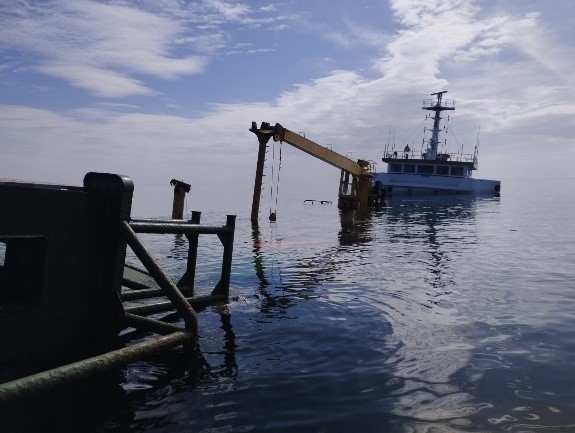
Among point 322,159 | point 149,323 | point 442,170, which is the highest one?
point 442,170

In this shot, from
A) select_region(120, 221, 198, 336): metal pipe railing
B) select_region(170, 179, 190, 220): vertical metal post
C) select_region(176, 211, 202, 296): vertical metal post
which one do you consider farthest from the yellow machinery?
select_region(120, 221, 198, 336): metal pipe railing

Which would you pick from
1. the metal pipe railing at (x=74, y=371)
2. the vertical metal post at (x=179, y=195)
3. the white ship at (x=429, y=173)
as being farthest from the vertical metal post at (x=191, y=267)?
the white ship at (x=429, y=173)

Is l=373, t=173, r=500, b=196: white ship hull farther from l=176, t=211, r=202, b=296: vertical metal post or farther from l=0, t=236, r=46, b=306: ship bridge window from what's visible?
l=0, t=236, r=46, b=306: ship bridge window

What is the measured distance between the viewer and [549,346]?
21.4 ft

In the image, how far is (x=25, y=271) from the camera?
14.1ft

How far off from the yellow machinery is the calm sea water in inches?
597

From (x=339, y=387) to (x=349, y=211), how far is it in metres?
26.3

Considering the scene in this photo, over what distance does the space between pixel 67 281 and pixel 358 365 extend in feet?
12.0

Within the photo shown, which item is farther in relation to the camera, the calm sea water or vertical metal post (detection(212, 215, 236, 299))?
vertical metal post (detection(212, 215, 236, 299))

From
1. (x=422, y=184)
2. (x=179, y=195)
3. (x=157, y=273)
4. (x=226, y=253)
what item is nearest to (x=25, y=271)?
(x=157, y=273)

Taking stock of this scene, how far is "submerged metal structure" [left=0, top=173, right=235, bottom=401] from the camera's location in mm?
4082

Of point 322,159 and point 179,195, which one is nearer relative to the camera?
point 179,195

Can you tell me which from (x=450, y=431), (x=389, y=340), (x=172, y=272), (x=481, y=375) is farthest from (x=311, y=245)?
(x=450, y=431)

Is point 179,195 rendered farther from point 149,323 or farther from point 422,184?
point 422,184
